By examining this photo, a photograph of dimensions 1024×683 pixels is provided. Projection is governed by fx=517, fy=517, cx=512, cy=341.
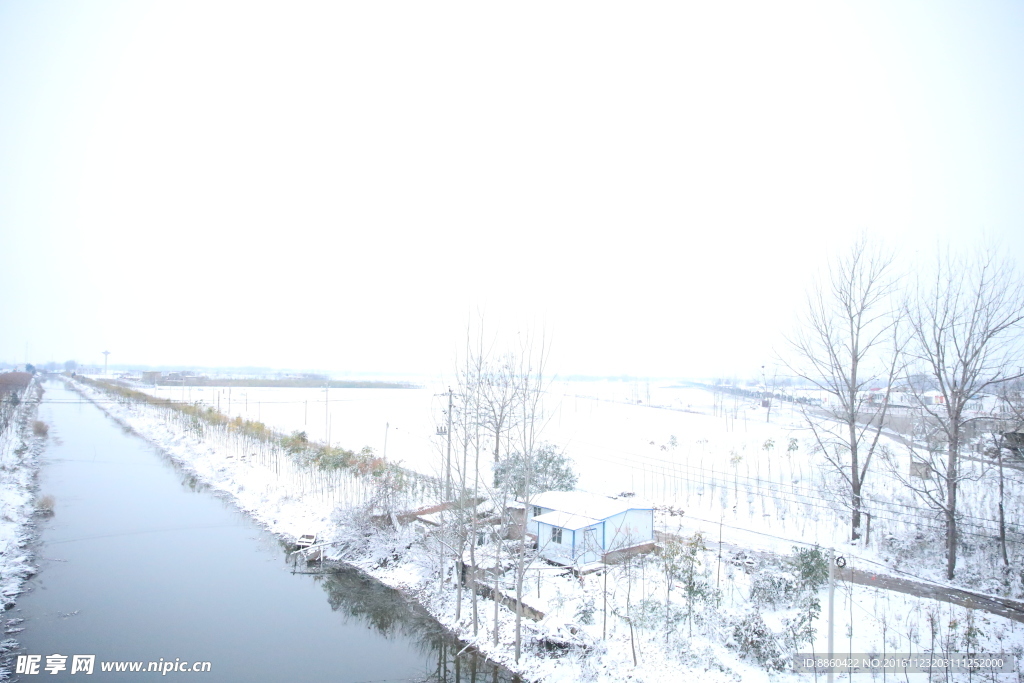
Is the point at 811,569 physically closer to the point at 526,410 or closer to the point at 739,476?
the point at 526,410

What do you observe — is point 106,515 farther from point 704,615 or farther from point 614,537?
point 704,615

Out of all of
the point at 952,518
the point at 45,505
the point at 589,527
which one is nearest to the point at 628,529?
the point at 589,527

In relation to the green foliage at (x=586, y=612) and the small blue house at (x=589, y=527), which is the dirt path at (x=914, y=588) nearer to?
the small blue house at (x=589, y=527)

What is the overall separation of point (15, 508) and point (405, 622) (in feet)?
52.8

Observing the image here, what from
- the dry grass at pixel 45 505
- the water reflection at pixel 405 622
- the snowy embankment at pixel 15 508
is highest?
the snowy embankment at pixel 15 508

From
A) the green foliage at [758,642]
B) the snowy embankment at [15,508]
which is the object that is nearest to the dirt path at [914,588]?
the green foliage at [758,642]

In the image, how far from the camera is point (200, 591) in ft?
44.4

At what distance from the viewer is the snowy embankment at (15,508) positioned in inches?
486

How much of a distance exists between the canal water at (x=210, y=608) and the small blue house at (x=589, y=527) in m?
3.62

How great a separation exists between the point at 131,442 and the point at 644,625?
127 ft

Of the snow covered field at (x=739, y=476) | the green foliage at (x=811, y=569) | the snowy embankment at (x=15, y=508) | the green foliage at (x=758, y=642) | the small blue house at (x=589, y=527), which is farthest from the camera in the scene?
the small blue house at (x=589, y=527)

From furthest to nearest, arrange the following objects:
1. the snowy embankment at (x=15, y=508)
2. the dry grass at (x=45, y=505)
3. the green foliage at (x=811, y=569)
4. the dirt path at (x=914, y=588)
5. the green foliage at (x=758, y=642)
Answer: the dry grass at (x=45, y=505) → the snowy embankment at (x=15, y=508) → the dirt path at (x=914, y=588) → the green foliage at (x=811, y=569) → the green foliage at (x=758, y=642)

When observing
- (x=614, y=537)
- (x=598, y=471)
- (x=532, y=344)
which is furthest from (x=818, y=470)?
(x=532, y=344)

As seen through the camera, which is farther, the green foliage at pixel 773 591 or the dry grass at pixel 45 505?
the dry grass at pixel 45 505
